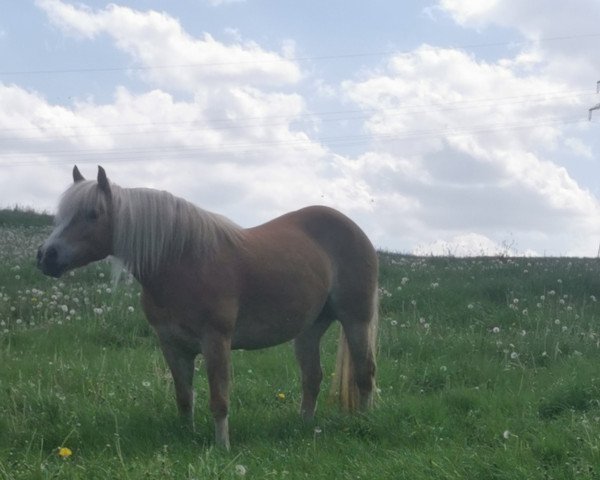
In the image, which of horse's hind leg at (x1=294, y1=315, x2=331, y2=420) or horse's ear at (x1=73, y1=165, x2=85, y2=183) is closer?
horse's ear at (x1=73, y1=165, x2=85, y2=183)

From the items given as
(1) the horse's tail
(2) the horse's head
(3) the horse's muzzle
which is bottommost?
(1) the horse's tail

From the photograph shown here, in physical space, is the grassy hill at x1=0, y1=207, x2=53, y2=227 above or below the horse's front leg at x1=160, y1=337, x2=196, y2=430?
above

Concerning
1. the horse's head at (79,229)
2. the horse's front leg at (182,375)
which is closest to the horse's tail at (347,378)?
the horse's front leg at (182,375)

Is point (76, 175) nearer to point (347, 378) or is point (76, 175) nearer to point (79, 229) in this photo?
point (79, 229)

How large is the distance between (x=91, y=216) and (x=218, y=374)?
4.95ft

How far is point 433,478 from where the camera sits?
17.0 ft

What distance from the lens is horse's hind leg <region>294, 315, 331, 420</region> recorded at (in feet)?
26.6

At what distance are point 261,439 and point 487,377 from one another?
3176 mm

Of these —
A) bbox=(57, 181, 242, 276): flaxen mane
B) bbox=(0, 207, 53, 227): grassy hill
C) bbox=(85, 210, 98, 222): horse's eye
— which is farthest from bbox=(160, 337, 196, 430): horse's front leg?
bbox=(0, 207, 53, 227): grassy hill

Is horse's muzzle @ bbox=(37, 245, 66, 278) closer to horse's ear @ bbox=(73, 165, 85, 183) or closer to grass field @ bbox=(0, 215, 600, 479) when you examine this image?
horse's ear @ bbox=(73, 165, 85, 183)

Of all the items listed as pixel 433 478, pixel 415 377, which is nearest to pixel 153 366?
pixel 415 377

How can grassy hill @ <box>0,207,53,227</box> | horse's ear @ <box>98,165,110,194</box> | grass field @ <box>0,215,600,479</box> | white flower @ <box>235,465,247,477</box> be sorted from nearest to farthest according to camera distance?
white flower @ <box>235,465,247,477</box> → grass field @ <box>0,215,600,479</box> → horse's ear @ <box>98,165,110,194</box> → grassy hill @ <box>0,207,53,227</box>

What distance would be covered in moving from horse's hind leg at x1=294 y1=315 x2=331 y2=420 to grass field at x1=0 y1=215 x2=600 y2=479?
190 millimetres

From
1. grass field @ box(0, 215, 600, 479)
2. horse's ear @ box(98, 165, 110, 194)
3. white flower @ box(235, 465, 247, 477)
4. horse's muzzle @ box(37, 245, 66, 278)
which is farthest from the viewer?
horse's ear @ box(98, 165, 110, 194)
